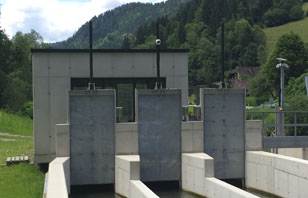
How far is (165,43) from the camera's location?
154 m

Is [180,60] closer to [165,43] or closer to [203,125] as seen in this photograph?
[203,125]

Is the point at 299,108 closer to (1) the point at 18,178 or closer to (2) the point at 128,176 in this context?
(2) the point at 128,176

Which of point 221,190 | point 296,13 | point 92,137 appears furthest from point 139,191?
point 296,13

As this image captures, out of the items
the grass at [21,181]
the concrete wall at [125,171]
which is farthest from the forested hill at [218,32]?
the concrete wall at [125,171]

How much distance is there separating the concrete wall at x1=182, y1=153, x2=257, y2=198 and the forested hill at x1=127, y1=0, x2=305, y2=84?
109m

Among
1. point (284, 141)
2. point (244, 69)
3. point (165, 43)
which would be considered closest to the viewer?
point (284, 141)

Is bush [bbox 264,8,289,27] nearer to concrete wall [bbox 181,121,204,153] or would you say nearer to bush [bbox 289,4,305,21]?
bush [bbox 289,4,305,21]

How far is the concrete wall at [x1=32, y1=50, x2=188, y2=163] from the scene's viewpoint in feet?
66.5

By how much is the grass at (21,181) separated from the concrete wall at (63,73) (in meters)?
0.87

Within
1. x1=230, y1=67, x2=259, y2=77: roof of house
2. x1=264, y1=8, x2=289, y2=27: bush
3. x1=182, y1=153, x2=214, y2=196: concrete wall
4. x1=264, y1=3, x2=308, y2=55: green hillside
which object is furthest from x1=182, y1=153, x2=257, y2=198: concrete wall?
x1=264, y1=8, x2=289, y2=27: bush

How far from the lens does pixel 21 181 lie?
17.3 m

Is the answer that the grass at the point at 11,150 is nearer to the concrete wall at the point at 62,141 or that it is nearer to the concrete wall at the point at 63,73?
Answer: the concrete wall at the point at 63,73

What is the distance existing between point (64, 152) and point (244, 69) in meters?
111

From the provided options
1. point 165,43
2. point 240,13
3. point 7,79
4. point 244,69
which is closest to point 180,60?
point 7,79
